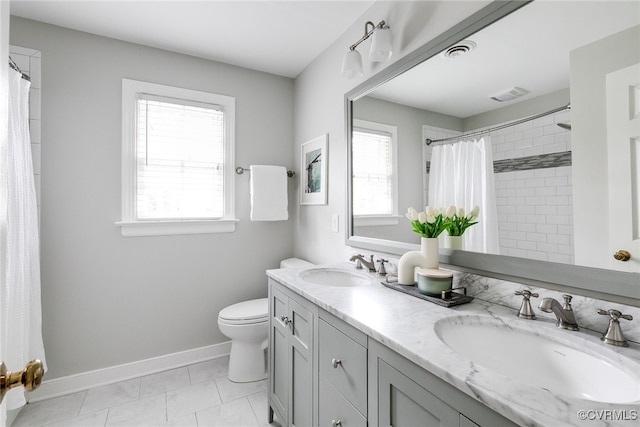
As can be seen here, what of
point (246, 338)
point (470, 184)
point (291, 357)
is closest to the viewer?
point (470, 184)

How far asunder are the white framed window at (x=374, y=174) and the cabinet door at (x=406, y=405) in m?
0.90

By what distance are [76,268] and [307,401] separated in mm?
1790

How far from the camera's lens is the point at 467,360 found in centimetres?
69

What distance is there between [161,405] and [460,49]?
2.52 metres

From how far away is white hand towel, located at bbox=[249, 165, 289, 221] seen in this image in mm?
2412

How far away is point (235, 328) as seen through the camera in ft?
6.50

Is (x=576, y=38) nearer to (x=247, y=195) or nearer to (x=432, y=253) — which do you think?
(x=432, y=253)

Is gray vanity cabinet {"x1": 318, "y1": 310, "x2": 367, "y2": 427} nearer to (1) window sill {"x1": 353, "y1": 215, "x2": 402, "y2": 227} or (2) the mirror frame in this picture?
(2) the mirror frame

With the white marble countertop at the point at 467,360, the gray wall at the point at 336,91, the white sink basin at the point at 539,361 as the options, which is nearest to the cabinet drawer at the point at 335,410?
the white marble countertop at the point at 467,360

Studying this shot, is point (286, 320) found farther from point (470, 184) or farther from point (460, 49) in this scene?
point (460, 49)

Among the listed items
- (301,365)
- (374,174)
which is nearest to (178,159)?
(374,174)

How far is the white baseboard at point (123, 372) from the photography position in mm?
1903

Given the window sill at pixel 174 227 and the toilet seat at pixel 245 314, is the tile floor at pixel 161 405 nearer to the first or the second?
the toilet seat at pixel 245 314

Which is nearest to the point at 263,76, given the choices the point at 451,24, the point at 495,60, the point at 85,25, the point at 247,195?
the point at 247,195
